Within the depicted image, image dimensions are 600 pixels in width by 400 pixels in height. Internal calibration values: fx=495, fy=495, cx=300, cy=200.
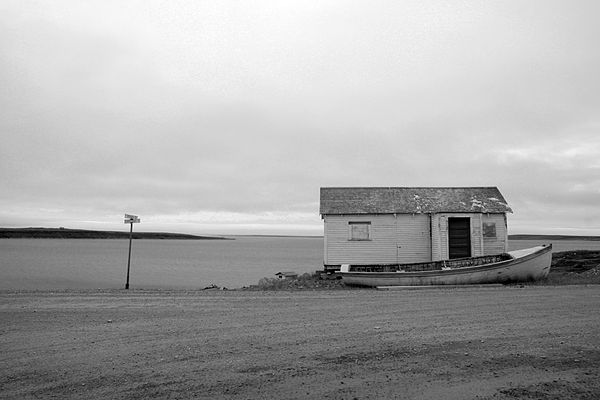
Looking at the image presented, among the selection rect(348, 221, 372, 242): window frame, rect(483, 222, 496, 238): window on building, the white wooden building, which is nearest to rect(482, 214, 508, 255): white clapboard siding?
the white wooden building

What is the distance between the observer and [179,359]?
741cm

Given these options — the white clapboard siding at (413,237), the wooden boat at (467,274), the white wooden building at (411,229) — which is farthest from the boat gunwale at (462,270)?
the white clapboard siding at (413,237)

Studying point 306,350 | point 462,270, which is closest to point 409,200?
point 462,270

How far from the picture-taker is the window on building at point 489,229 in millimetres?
23672

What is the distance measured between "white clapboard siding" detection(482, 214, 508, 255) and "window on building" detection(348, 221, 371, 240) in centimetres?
551

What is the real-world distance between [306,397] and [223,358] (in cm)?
213

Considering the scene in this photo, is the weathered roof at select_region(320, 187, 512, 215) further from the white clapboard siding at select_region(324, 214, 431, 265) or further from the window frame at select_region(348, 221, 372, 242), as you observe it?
the window frame at select_region(348, 221, 372, 242)

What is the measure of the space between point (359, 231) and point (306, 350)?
16337 mm

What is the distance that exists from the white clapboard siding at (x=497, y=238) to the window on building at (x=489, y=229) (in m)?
0.10

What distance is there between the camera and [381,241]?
24.0 m

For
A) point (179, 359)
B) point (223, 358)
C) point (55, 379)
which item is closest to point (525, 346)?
point (223, 358)

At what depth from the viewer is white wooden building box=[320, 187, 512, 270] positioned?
23438mm

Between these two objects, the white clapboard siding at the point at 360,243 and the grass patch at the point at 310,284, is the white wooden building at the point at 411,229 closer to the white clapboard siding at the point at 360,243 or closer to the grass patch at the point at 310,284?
the white clapboard siding at the point at 360,243

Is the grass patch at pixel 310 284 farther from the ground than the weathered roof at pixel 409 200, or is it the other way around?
the weathered roof at pixel 409 200
